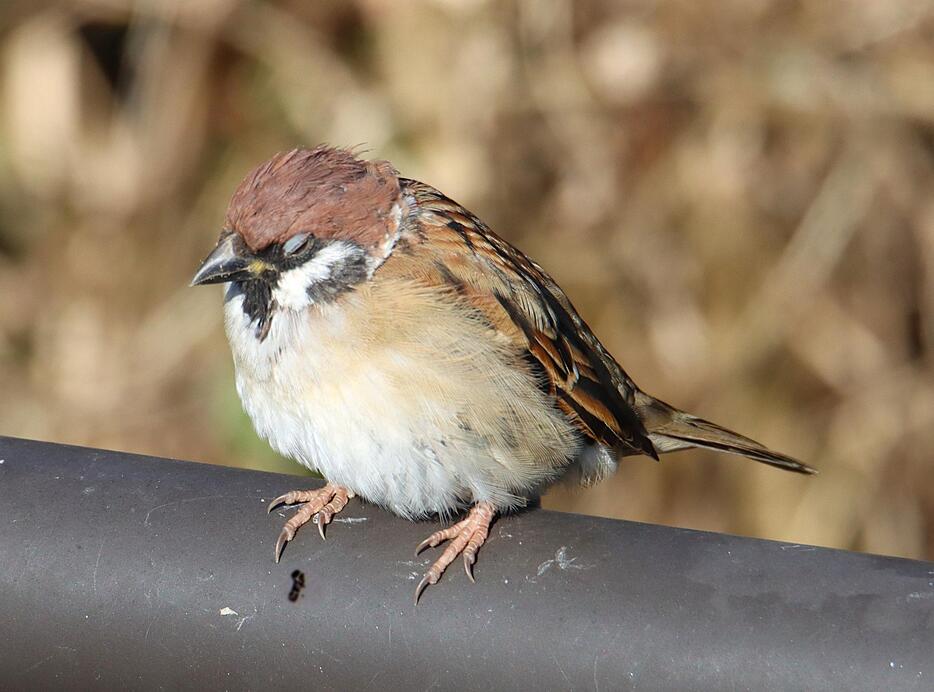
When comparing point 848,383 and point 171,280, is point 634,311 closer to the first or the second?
point 848,383

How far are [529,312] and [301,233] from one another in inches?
19.4

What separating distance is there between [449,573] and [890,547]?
125 inches

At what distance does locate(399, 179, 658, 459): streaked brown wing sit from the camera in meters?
2.63

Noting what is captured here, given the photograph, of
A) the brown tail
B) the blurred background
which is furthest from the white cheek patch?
the blurred background

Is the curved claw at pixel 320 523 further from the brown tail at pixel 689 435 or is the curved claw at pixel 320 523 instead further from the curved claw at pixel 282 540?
the brown tail at pixel 689 435

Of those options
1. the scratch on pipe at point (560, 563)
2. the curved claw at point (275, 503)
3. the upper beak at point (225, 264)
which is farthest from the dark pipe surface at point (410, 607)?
the upper beak at point (225, 264)

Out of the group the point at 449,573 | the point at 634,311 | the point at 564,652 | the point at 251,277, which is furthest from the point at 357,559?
the point at 634,311

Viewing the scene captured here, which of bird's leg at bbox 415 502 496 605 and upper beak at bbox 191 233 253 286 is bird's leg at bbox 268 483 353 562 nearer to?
bird's leg at bbox 415 502 496 605

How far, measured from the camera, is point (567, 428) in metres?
2.71

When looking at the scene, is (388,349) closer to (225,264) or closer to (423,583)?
(225,264)

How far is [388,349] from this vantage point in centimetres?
244

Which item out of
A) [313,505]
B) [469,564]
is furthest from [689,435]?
[469,564]

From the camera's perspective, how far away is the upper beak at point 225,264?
2500mm

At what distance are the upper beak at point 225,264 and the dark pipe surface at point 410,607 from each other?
0.57 meters
